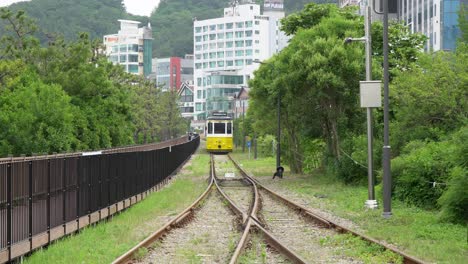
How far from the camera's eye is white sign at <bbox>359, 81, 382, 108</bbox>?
21578 millimetres

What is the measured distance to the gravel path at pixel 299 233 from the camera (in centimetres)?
1306

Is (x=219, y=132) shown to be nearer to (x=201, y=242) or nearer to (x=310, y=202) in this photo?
(x=310, y=202)

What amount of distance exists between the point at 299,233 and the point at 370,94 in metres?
6.26

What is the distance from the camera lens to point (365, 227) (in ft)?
57.1

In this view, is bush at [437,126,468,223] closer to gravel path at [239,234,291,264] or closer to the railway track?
the railway track

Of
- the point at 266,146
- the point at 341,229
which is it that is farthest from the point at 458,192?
the point at 266,146

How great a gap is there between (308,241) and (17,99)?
35539mm

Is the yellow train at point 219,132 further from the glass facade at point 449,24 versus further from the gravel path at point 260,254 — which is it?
the gravel path at point 260,254

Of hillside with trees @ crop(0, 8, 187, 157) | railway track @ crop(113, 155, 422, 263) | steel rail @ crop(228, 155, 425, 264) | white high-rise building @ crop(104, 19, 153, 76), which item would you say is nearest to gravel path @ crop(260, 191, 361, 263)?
railway track @ crop(113, 155, 422, 263)

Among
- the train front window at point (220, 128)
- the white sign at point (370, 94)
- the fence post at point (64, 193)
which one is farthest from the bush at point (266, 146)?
the fence post at point (64, 193)

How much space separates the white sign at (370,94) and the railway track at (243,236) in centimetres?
350

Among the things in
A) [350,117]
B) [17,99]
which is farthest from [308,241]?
[17,99]

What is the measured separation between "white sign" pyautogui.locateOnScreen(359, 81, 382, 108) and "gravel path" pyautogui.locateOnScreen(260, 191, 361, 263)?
3.71 meters

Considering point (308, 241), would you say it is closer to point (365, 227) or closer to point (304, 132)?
point (365, 227)
